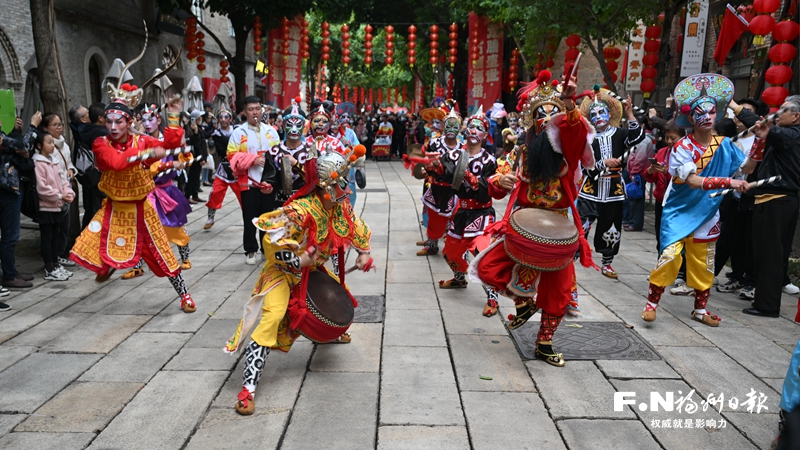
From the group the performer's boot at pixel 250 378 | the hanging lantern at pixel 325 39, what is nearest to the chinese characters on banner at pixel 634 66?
the hanging lantern at pixel 325 39

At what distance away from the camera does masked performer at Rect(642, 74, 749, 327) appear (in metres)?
5.11

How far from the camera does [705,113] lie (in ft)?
16.6

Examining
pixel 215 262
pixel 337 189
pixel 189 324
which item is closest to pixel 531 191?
pixel 337 189

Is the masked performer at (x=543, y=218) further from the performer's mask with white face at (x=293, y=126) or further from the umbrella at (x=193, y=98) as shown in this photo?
the umbrella at (x=193, y=98)

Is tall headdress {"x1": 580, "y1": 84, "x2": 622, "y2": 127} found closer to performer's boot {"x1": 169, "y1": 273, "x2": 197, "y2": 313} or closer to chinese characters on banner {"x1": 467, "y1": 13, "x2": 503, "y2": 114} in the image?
performer's boot {"x1": 169, "y1": 273, "x2": 197, "y2": 313}

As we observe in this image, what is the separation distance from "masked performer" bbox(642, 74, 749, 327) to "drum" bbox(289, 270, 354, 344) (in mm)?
2847

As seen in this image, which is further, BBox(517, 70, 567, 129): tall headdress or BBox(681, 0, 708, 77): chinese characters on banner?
BBox(681, 0, 708, 77): chinese characters on banner

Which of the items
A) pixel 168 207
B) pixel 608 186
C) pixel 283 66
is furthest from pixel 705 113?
pixel 283 66

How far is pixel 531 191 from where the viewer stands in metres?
4.42

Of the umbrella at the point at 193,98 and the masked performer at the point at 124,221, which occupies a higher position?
the umbrella at the point at 193,98

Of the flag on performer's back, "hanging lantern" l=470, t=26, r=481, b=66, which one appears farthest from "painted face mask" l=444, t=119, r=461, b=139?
"hanging lantern" l=470, t=26, r=481, b=66

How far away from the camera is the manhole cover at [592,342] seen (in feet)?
14.9

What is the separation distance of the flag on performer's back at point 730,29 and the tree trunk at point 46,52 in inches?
412

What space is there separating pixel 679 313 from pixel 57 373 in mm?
5323
